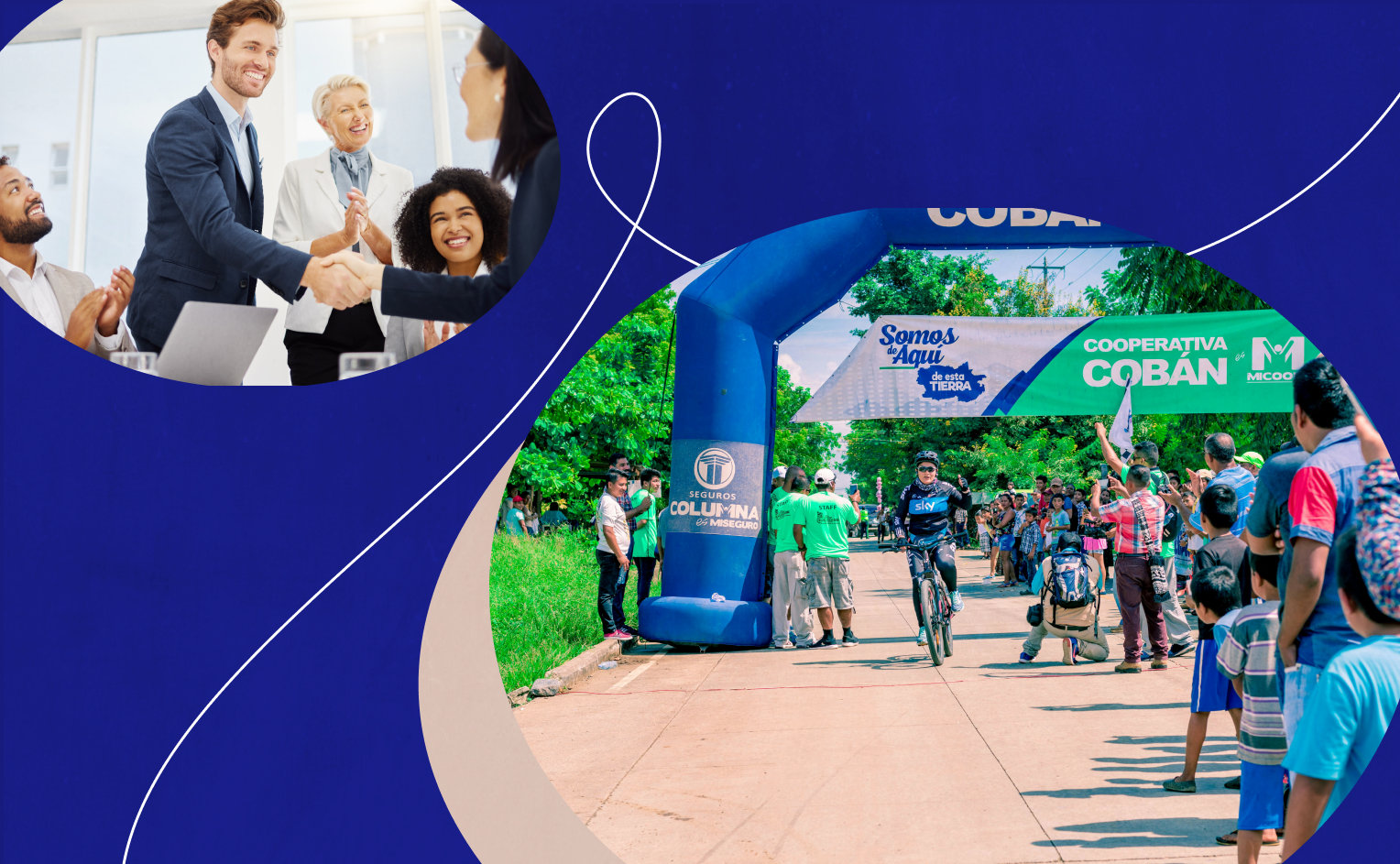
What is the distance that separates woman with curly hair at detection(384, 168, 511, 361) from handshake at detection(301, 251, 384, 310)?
12 centimetres

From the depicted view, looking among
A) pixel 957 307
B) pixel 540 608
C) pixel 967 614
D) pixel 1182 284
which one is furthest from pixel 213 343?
pixel 957 307

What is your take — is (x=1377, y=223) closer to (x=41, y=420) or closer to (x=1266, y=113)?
(x=1266, y=113)

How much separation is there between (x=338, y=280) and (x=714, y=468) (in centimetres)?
556

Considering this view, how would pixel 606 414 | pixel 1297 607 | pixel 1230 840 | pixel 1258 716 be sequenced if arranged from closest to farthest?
pixel 1297 607, pixel 1258 716, pixel 1230 840, pixel 606 414

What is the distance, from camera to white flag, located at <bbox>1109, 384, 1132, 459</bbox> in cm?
996

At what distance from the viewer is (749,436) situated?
342 inches

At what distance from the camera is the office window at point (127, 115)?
132 inches

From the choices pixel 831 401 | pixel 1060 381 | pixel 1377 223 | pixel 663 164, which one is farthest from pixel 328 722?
pixel 1060 381

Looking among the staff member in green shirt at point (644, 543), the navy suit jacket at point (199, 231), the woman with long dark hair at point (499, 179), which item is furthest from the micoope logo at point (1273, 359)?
the navy suit jacket at point (199, 231)

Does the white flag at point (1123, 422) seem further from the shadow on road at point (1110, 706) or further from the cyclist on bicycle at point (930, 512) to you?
the shadow on road at point (1110, 706)

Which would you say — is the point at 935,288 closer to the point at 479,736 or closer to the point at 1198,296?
the point at 1198,296

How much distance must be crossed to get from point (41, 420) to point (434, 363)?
1.23 meters

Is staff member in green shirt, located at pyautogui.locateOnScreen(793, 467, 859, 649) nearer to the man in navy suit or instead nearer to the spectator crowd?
the spectator crowd

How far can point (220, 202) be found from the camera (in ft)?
11.0
